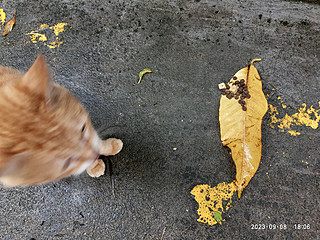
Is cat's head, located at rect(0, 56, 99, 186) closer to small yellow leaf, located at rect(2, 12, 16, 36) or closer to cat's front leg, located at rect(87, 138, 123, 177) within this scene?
cat's front leg, located at rect(87, 138, 123, 177)

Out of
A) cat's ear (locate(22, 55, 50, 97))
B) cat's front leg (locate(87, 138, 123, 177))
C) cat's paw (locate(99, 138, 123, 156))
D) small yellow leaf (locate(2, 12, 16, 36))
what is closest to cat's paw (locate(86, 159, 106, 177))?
cat's front leg (locate(87, 138, 123, 177))

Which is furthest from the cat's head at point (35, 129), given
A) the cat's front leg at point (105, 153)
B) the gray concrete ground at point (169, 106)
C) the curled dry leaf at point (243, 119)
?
the curled dry leaf at point (243, 119)

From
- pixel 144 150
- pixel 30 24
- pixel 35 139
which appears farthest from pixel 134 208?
pixel 30 24

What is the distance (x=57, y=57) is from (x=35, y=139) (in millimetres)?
1607

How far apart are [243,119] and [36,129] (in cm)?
158

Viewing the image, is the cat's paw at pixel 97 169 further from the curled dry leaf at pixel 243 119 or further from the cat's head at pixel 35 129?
the curled dry leaf at pixel 243 119

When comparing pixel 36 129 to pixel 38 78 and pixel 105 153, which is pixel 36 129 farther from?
pixel 105 153

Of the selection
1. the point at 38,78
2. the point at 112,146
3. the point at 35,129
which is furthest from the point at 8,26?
the point at 35,129

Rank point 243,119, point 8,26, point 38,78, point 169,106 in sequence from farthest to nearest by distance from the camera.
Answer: point 8,26 < point 169,106 < point 243,119 < point 38,78

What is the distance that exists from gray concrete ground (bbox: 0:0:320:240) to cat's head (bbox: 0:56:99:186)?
898 mm

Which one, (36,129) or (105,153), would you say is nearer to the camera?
(36,129)

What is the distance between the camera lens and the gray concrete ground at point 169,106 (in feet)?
6.63

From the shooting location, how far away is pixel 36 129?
1.20 m

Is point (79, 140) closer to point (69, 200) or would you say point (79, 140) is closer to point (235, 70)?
point (69, 200)
